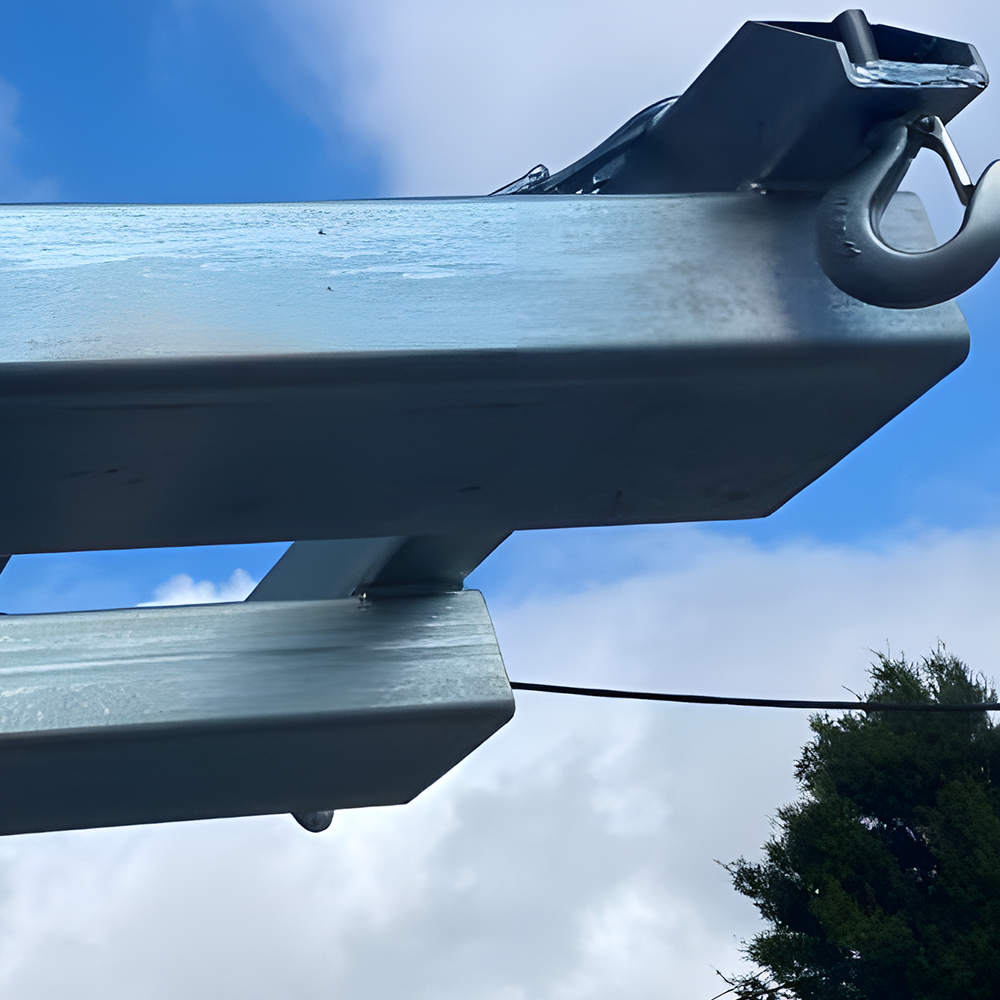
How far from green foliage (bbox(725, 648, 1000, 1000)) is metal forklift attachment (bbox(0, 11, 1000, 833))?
1187 cm

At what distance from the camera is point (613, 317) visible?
0.46 metres

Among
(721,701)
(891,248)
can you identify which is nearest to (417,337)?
(891,248)

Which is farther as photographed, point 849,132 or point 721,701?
point 721,701

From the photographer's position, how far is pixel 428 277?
1.53 ft

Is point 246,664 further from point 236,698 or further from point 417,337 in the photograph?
point 417,337

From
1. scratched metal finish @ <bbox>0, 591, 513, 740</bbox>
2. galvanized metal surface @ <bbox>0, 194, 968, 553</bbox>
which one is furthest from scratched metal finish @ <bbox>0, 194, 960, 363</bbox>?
scratched metal finish @ <bbox>0, 591, 513, 740</bbox>

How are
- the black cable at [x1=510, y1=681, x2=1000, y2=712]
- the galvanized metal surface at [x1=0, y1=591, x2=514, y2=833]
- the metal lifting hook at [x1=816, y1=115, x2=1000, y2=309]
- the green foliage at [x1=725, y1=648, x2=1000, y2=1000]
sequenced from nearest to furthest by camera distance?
the metal lifting hook at [x1=816, y1=115, x2=1000, y2=309], the galvanized metal surface at [x1=0, y1=591, x2=514, y2=833], the black cable at [x1=510, y1=681, x2=1000, y2=712], the green foliage at [x1=725, y1=648, x2=1000, y2=1000]

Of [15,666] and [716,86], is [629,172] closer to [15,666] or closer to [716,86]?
[716,86]

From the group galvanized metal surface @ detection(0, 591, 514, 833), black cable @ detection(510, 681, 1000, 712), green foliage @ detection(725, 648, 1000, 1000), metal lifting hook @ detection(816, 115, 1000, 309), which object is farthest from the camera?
green foliage @ detection(725, 648, 1000, 1000)

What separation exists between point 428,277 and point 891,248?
19 centimetres

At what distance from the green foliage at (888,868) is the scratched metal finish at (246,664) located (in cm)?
1152

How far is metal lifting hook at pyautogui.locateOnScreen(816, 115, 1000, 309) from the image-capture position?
1.41 ft

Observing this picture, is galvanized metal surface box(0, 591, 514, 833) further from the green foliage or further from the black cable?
the green foliage

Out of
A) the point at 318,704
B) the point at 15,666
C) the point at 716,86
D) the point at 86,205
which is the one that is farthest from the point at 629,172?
the point at 15,666
